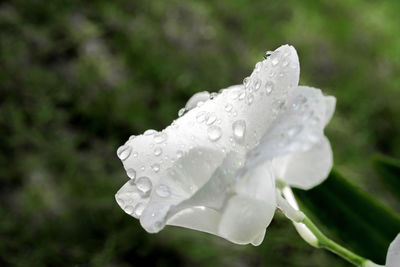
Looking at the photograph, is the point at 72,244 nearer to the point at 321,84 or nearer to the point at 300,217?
the point at 300,217

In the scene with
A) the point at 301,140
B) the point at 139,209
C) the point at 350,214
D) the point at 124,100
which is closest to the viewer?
the point at 301,140

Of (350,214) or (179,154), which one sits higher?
(179,154)

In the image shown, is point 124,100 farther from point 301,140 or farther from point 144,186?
point 301,140

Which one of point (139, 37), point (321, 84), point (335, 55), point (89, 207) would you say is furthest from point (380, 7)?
point (89, 207)

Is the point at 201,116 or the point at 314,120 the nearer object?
the point at 314,120

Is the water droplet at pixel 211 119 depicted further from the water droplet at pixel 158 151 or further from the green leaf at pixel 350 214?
the green leaf at pixel 350 214

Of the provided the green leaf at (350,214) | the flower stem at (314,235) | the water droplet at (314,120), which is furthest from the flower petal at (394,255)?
the green leaf at (350,214)

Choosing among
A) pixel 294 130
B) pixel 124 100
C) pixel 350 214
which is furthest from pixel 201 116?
pixel 124 100
